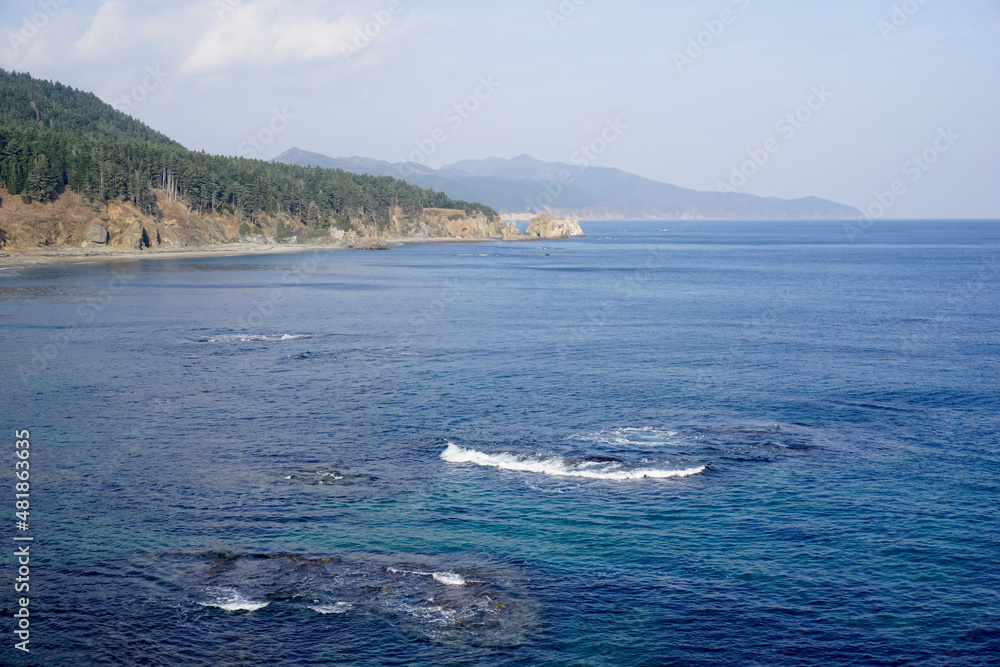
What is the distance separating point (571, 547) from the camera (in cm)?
3062

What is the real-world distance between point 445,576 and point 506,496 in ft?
27.1

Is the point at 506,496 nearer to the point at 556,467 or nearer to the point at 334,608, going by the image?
the point at 556,467

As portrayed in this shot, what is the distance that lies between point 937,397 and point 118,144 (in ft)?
616

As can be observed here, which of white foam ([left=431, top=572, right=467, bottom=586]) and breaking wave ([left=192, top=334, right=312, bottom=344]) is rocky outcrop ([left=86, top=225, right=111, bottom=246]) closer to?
breaking wave ([left=192, top=334, right=312, bottom=344])

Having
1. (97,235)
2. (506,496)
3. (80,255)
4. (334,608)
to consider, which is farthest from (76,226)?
(334,608)

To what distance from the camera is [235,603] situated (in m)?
26.2

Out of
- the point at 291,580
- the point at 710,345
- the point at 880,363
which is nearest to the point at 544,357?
the point at 710,345

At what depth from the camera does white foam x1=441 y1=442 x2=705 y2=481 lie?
3822 cm

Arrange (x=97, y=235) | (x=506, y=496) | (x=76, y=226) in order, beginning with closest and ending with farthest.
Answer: (x=506, y=496) → (x=76, y=226) → (x=97, y=235)

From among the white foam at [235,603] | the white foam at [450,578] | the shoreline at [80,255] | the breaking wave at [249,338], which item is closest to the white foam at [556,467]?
the white foam at [450,578]

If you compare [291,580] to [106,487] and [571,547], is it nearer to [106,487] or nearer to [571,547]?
[571,547]

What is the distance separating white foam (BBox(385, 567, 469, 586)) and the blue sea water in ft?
0.31

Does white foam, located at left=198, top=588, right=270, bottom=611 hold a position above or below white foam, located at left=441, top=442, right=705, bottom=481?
below

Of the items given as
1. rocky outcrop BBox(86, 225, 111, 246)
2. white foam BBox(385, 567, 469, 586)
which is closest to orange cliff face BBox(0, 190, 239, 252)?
rocky outcrop BBox(86, 225, 111, 246)
